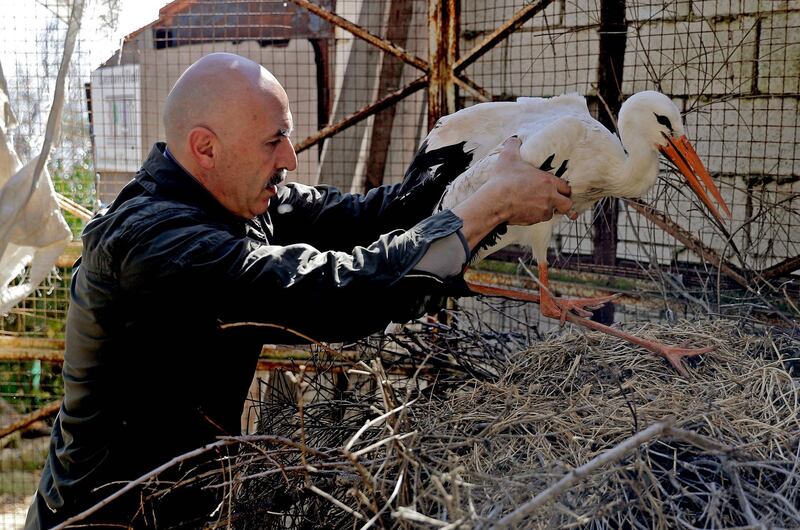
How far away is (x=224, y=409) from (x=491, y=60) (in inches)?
155

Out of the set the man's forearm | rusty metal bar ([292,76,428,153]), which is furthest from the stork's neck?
the man's forearm

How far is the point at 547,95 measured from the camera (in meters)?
5.17

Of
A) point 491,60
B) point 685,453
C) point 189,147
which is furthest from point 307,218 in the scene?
point 491,60

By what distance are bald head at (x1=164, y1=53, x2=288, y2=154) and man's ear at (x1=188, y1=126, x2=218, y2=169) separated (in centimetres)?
2

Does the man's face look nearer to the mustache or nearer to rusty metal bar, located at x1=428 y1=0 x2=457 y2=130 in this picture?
the mustache

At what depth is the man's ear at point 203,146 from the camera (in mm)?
1959

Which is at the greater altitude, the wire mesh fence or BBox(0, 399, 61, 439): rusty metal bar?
the wire mesh fence

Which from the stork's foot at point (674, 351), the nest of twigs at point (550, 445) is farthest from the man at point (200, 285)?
the stork's foot at point (674, 351)

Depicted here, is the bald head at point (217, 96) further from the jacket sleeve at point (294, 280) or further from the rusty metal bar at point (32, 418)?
the rusty metal bar at point (32, 418)

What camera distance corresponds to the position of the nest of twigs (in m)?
1.36

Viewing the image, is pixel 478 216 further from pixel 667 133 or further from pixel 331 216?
pixel 667 133

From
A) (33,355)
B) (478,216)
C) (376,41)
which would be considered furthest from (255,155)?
(33,355)

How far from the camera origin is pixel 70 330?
6.58 ft

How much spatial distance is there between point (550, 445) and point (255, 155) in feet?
3.30
